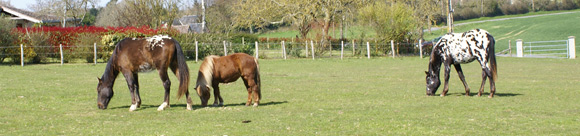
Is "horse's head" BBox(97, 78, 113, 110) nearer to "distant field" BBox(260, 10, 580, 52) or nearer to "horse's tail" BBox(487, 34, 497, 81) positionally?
"horse's tail" BBox(487, 34, 497, 81)

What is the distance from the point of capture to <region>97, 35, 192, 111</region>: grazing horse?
1038 cm

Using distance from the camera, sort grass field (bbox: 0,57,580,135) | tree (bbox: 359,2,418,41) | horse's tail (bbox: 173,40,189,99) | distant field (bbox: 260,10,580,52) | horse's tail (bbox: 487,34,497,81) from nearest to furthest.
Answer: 1. grass field (bbox: 0,57,580,135)
2. horse's tail (bbox: 173,40,189,99)
3. horse's tail (bbox: 487,34,497,81)
4. tree (bbox: 359,2,418,41)
5. distant field (bbox: 260,10,580,52)

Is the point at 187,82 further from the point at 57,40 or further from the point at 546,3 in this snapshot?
the point at 546,3

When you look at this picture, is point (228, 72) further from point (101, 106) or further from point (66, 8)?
point (66, 8)

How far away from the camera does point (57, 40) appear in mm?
30344

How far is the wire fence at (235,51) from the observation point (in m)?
27.7

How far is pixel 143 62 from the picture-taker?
1049 centimetres

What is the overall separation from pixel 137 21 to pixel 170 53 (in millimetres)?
36369

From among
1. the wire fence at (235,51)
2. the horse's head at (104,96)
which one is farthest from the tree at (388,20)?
the horse's head at (104,96)

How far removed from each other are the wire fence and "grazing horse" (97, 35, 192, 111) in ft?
58.4

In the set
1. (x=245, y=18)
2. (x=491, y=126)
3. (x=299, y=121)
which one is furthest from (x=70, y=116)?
(x=245, y=18)

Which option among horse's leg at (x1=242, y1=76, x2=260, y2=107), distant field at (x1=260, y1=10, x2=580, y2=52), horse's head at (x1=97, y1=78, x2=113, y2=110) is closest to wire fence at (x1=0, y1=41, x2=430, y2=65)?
distant field at (x1=260, y1=10, x2=580, y2=52)

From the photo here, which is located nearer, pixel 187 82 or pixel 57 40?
pixel 187 82

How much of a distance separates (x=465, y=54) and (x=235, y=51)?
74.1ft
